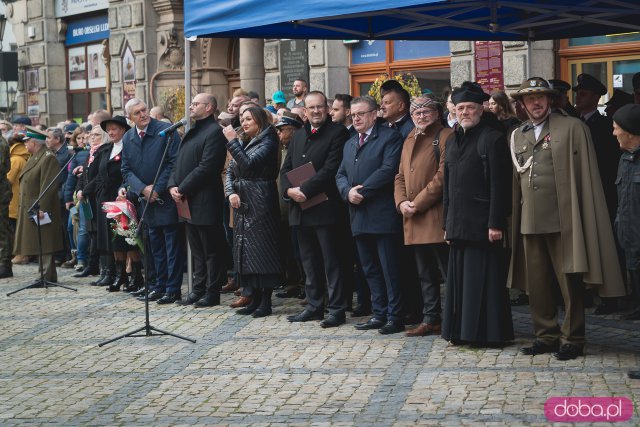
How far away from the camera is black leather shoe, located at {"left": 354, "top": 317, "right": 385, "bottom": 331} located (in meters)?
10.0

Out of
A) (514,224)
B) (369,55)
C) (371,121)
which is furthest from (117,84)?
(514,224)

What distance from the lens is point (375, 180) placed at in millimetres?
9797

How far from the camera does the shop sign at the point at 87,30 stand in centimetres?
2694

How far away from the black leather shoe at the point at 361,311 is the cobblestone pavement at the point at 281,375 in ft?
0.67

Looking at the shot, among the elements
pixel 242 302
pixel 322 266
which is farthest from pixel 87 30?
pixel 322 266

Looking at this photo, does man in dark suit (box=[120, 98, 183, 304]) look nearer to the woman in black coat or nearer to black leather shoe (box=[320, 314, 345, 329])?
the woman in black coat

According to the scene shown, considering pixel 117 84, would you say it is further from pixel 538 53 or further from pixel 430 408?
pixel 430 408

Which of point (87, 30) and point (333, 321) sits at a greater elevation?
point (87, 30)

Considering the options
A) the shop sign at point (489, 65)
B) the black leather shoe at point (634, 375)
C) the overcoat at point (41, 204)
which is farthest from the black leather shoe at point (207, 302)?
the shop sign at point (489, 65)

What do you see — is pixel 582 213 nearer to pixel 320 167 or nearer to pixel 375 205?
pixel 375 205

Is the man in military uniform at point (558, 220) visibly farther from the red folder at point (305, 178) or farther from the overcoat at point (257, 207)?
the overcoat at point (257, 207)

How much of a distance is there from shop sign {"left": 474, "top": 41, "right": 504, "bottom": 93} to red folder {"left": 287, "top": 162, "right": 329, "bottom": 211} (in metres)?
5.41

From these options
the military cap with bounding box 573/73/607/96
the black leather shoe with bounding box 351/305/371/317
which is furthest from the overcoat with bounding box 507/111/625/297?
the black leather shoe with bounding box 351/305/371/317

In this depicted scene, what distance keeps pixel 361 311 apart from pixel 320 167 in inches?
54.3
